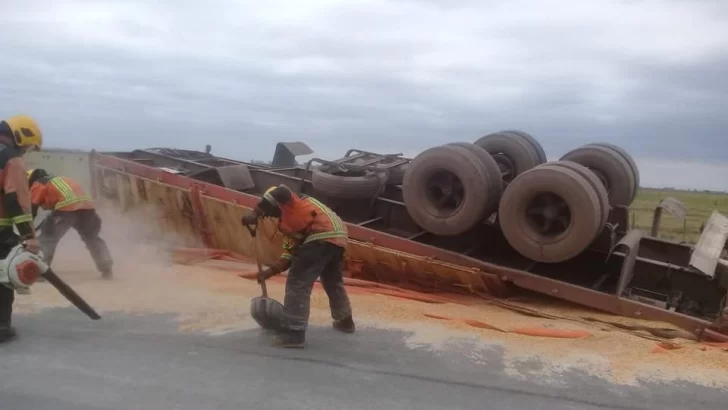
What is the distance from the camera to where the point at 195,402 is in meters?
4.09

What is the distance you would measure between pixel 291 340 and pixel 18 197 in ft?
7.70

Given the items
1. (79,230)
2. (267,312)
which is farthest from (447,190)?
(79,230)

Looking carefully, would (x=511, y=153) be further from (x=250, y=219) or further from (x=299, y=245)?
(x=250, y=219)

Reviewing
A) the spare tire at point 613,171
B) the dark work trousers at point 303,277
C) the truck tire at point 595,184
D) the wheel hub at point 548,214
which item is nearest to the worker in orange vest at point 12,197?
the dark work trousers at point 303,277

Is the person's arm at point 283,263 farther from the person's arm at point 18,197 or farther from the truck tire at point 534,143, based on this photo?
the truck tire at point 534,143

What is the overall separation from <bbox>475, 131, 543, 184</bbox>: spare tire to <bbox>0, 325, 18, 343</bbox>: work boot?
223 inches

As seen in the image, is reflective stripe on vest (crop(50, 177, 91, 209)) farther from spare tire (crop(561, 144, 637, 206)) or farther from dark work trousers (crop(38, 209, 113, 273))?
spare tire (crop(561, 144, 637, 206))

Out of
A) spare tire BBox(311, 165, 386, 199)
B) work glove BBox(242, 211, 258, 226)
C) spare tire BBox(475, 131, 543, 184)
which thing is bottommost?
work glove BBox(242, 211, 258, 226)

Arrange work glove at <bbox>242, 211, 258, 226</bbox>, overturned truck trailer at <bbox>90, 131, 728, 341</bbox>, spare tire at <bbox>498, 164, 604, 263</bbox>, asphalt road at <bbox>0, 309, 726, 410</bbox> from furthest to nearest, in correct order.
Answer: overturned truck trailer at <bbox>90, 131, 728, 341</bbox> < spare tire at <bbox>498, 164, 604, 263</bbox> < work glove at <bbox>242, 211, 258, 226</bbox> < asphalt road at <bbox>0, 309, 726, 410</bbox>

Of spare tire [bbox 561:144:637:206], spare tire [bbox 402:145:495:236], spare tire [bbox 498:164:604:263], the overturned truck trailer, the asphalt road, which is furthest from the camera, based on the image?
spare tire [bbox 561:144:637:206]

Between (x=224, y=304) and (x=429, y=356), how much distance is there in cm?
222

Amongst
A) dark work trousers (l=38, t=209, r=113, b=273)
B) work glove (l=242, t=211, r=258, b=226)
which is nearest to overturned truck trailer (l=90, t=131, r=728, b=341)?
dark work trousers (l=38, t=209, r=113, b=273)

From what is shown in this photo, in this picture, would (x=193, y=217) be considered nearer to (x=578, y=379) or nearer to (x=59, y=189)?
(x=59, y=189)

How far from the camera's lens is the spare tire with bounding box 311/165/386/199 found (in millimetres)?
8273
